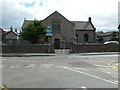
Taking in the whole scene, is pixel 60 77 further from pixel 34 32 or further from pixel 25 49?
pixel 34 32

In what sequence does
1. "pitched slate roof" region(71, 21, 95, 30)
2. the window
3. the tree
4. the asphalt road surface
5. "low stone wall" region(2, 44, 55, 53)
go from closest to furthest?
the asphalt road surface < "low stone wall" region(2, 44, 55, 53) < the tree < the window < "pitched slate roof" region(71, 21, 95, 30)

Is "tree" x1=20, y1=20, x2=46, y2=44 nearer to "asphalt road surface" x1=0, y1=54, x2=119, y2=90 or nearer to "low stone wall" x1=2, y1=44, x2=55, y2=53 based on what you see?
"low stone wall" x1=2, y1=44, x2=55, y2=53

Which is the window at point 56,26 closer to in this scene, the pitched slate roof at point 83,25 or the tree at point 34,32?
the tree at point 34,32

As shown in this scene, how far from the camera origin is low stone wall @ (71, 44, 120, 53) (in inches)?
1107

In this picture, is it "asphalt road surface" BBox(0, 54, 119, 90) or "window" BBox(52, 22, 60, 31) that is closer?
"asphalt road surface" BBox(0, 54, 119, 90)

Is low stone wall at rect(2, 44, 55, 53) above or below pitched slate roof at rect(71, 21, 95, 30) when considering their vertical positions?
below

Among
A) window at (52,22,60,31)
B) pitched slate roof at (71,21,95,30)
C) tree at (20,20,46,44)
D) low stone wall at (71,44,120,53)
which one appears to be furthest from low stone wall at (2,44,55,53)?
pitched slate roof at (71,21,95,30)

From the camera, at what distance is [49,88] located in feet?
20.6

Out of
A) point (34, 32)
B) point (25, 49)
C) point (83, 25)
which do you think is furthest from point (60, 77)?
point (83, 25)

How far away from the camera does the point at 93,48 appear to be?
2958 centimetres

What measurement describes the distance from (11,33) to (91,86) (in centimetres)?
5140

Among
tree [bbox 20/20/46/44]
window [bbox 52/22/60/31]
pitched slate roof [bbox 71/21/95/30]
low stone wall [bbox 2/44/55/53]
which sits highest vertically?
pitched slate roof [bbox 71/21/95/30]

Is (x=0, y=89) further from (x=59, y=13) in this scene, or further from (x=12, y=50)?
(x=59, y=13)

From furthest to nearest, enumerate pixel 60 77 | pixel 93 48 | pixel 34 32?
pixel 34 32, pixel 93 48, pixel 60 77
